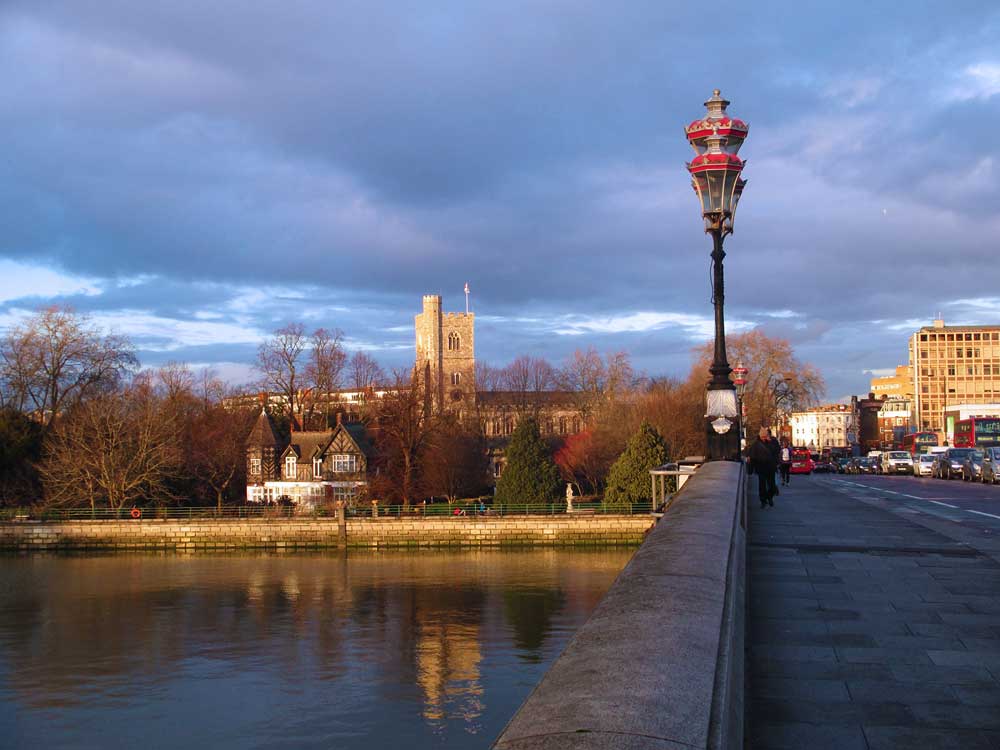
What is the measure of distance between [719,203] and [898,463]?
114ft

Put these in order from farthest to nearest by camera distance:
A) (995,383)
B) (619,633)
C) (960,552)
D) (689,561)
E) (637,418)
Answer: (995,383)
(637,418)
(960,552)
(689,561)
(619,633)

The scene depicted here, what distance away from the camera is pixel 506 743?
255 centimetres

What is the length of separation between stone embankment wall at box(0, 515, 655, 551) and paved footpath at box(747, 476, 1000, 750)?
49211mm

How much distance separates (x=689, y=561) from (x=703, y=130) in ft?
44.3

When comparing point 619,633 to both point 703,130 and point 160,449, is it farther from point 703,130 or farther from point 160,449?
point 160,449

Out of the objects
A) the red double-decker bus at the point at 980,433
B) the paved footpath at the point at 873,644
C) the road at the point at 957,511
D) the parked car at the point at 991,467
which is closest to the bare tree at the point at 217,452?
the red double-decker bus at the point at 980,433

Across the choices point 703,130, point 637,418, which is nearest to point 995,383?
point 637,418

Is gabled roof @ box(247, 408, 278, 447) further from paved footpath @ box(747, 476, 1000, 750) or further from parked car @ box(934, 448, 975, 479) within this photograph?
paved footpath @ box(747, 476, 1000, 750)

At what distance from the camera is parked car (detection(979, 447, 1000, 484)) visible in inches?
1255

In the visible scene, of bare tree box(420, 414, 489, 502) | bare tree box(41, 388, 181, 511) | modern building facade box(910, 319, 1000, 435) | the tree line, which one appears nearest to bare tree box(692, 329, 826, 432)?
the tree line

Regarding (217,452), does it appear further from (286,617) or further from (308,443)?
(286,617)

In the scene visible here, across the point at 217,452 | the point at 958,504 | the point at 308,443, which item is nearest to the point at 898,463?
the point at 958,504

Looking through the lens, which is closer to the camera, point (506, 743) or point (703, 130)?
point (506, 743)

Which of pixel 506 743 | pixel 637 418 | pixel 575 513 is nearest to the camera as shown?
pixel 506 743
